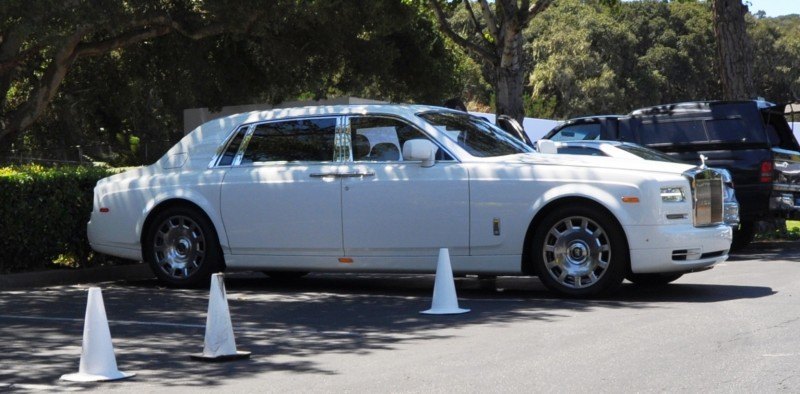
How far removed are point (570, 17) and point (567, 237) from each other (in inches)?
2159

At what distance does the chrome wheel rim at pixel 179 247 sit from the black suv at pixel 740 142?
762 cm

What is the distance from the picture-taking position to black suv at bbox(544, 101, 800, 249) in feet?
50.3

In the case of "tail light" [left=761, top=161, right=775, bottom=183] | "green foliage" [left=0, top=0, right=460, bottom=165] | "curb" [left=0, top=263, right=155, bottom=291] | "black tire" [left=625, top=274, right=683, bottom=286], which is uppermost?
"green foliage" [left=0, top=0, right=460, bottom=165]

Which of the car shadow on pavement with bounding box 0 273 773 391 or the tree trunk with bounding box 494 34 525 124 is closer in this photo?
the car shadow on pavement with bounding box 0 273 773 391

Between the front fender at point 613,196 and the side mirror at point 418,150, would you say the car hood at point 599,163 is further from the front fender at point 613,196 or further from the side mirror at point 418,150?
the side mirror at point 418,150

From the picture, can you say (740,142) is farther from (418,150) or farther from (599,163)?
(418,150)

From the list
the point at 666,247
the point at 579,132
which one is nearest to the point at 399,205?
the point at 666,247

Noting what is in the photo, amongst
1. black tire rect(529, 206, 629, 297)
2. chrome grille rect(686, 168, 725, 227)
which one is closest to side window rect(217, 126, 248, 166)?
black tire rect(529, 206, 629, 297)

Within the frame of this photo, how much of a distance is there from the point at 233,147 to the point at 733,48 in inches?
445

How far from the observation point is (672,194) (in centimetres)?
973

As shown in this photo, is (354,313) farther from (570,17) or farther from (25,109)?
(570,17)

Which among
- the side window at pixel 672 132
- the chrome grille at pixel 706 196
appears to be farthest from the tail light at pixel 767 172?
the chrome grille at pixel 706 196

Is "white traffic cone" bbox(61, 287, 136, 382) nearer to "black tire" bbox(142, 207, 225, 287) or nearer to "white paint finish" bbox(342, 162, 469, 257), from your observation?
"white paint finish" bbox(342, 162, 469, 257)

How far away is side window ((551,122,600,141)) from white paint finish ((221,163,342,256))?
7457 millimetres
